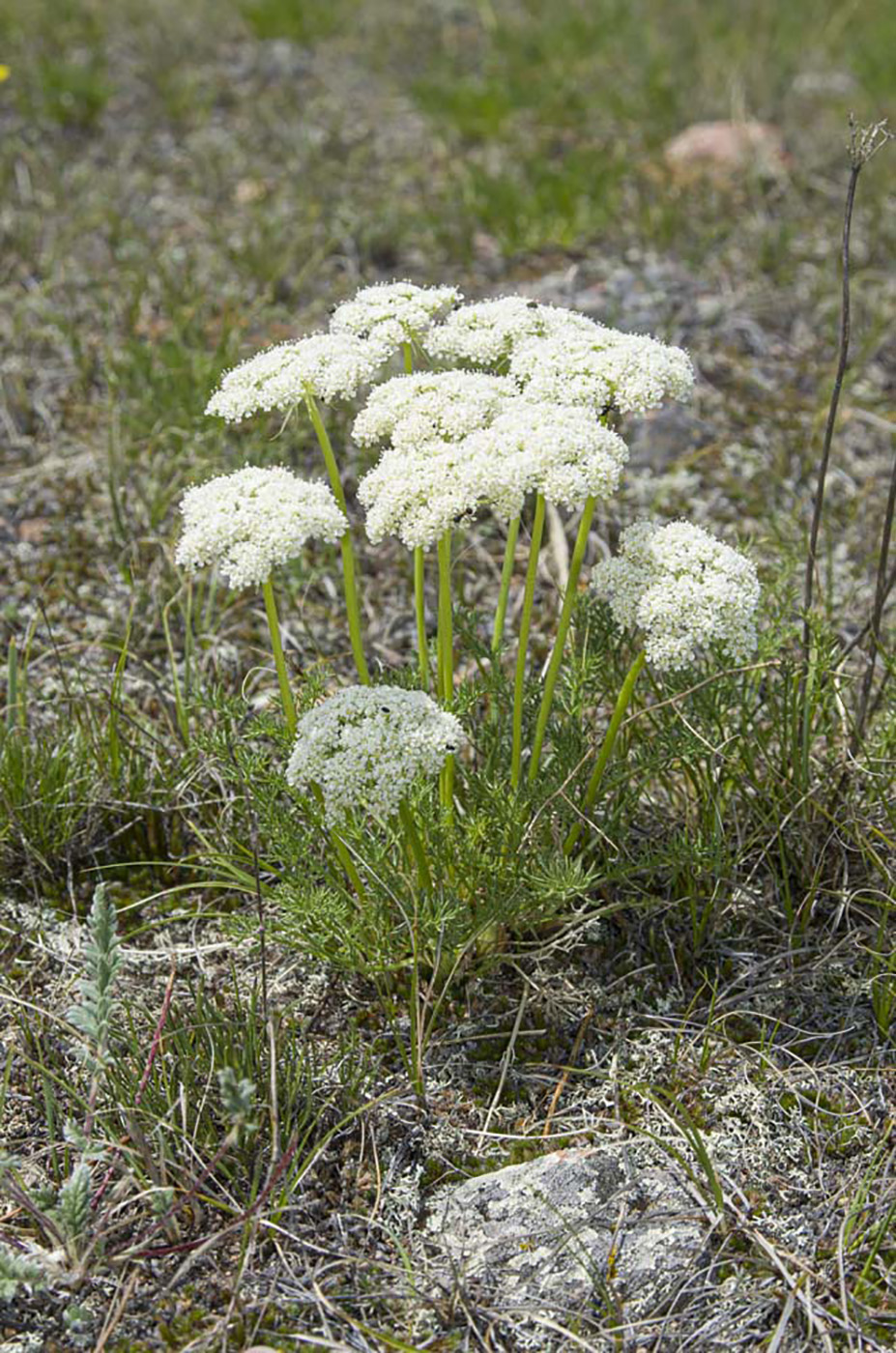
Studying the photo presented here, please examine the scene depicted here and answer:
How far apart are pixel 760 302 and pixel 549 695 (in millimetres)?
3912

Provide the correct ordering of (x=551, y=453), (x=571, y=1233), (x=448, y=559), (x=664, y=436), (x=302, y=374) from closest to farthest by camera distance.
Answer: (x=551, y=453), (x=571, y=1233), (x=302, y=374), (x=448, y=559), (x=664, y=436)

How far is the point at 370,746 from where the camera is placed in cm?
247

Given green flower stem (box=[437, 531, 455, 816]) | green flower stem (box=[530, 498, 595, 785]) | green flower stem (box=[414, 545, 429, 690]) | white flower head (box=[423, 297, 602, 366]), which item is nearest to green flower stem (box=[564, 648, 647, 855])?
green flower stem (box=[530, 498, 595, 785])

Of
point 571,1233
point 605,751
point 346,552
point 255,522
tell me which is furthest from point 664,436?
point 571,1233

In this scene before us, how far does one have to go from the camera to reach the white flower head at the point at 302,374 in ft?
8.86

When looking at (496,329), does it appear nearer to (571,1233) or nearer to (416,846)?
(416,846)

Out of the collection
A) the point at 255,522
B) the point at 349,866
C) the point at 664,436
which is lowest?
the point at 349,866

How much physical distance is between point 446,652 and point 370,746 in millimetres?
506

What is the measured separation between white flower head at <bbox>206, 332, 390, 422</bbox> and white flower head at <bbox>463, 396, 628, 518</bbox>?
353 millimetres

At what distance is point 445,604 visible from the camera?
9.46ft

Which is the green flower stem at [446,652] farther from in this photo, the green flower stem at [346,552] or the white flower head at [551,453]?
the white flower head at [551,453]

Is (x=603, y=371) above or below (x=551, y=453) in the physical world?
above

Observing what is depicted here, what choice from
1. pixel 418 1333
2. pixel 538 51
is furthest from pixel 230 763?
pixel 538 51

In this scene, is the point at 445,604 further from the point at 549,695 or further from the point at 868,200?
the point at 868,200
